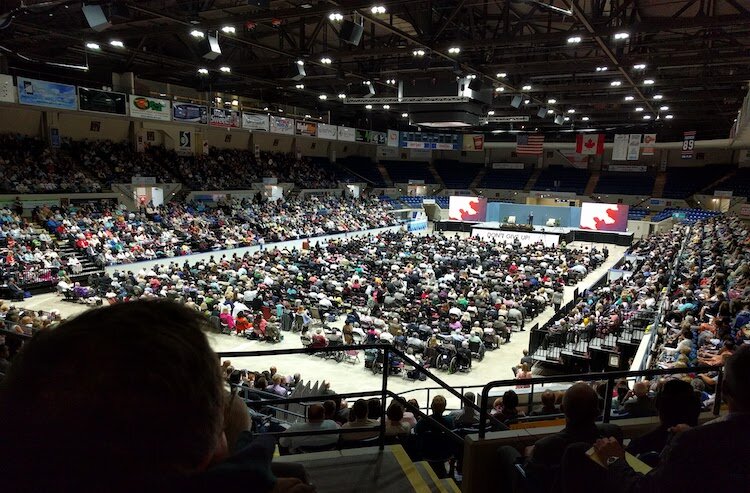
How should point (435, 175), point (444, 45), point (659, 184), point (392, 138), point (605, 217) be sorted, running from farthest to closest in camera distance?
point (435, 175) < point (659, 184) < point (392, 138) < point (605, 217) < point (444, 45)

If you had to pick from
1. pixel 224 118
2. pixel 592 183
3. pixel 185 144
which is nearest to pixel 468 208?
pixel 592 183

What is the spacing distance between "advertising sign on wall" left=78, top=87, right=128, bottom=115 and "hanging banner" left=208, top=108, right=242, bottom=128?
4571 mm

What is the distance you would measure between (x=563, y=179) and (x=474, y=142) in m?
11.3

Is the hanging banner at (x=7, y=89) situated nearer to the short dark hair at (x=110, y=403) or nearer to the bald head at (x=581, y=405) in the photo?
the bald head at (x=581, y=405)

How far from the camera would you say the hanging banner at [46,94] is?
1941cm

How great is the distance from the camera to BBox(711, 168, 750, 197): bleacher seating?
34041 millimetres

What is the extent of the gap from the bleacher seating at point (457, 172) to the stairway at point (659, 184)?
591 inches

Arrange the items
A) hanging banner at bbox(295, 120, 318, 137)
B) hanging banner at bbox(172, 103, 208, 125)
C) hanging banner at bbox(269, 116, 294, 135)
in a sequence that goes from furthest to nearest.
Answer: hanging banner at bbox(295, 120, 318, 137) < hanging banner at bbox(269, 116, 294, 135) < hanging banner at bbox(172, 103, 208, 125)

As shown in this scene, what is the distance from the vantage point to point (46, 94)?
20172mm

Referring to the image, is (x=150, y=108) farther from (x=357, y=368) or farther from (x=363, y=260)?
(x=357, y=368)

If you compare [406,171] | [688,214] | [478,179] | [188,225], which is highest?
[406,171]

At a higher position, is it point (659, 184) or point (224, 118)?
point (224, 118)

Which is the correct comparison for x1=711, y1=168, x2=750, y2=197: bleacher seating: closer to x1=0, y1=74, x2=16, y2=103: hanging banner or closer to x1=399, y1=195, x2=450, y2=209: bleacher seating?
x1=399, y1=195, x2=450, y2=209: bleacher seating

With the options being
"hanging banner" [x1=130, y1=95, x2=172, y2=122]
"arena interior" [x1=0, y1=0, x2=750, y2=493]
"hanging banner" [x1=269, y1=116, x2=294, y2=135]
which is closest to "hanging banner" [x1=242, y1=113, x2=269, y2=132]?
"arena interior" [x1=0, y1=0, x2=750, y2=493]
